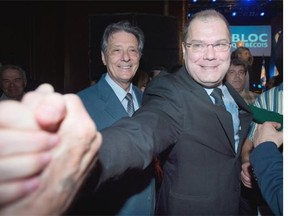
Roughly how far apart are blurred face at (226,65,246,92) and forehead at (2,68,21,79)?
1.87 m

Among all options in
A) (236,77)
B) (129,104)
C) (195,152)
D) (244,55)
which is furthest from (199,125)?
(244,55)

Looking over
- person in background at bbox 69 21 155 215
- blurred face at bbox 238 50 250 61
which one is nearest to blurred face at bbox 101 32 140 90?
person in background at bbox 69 21 155 215

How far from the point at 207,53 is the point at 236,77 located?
1780 mm

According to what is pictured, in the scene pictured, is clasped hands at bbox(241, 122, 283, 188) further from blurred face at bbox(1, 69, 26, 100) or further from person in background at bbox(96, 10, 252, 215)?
blurred face at bbox(1, 69, 26, 100)

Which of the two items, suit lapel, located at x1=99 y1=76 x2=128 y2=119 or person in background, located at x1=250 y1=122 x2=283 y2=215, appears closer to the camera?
person in background, located at x1=250 y1=122 x2=283 y2=215

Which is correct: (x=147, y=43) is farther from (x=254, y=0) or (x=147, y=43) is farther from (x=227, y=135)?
(x=254, y=0)

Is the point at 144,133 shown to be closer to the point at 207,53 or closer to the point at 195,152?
the point at 195,152

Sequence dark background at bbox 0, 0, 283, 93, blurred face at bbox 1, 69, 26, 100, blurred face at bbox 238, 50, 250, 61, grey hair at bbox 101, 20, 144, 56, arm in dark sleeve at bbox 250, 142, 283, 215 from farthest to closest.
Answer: dark background at bbox 0, 0, 283, 93 < blurred face at bbox 238, 50, 250, 61 < blurred face at bbox 1, 69, 26, 100 < grey hair at bbox 101, 20, 144, 56 < arm in dark sleeve at bbox 250, 142, 283, 215

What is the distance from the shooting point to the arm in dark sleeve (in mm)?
1002

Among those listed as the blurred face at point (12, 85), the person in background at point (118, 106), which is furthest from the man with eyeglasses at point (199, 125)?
the blurred face at point (12, 85)

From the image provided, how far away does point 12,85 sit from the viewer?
3023 millimetres

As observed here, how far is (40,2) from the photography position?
6859 millimetres

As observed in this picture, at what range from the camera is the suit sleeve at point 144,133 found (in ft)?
2.64

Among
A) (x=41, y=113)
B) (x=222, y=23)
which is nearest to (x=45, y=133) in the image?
(x=41, y=113)
